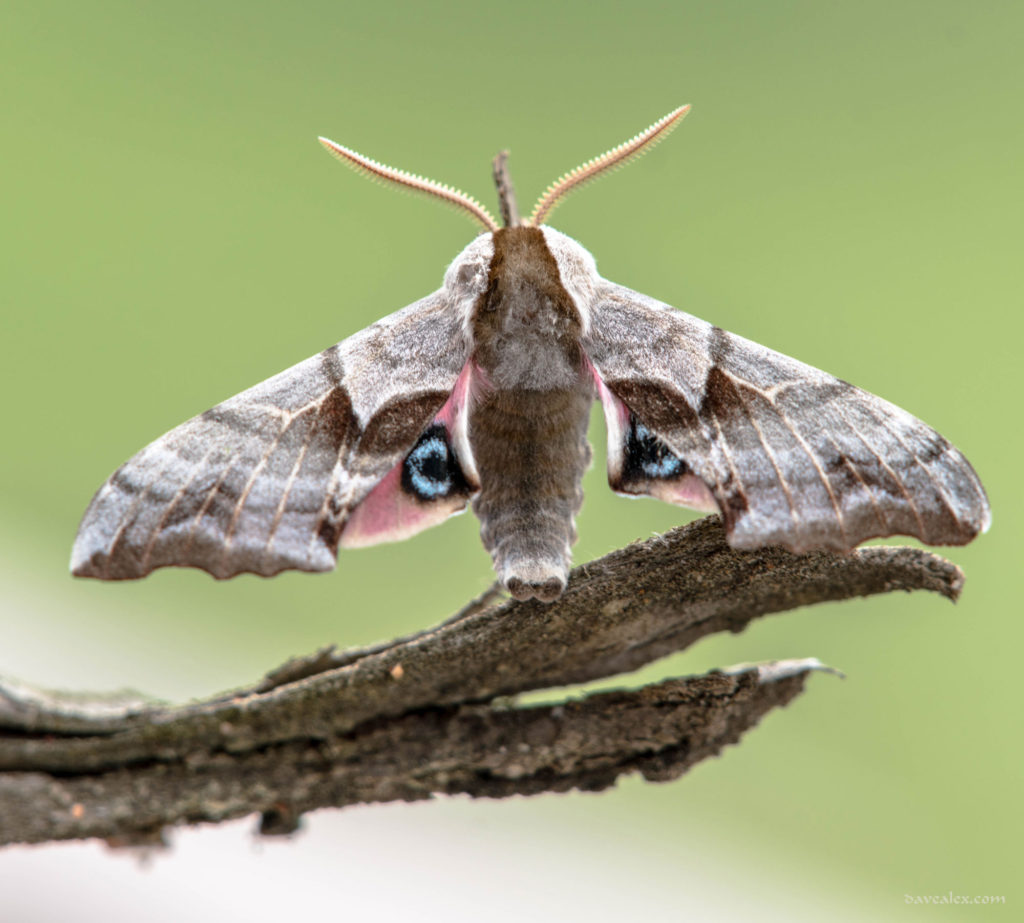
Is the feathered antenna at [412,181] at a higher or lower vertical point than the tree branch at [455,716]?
higher

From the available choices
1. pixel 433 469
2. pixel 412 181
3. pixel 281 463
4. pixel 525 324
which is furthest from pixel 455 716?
pixel 412 181

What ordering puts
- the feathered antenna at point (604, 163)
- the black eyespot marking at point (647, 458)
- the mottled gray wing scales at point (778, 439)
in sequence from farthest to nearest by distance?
the feathered antenna at point (604, 163) < the black eyespot marking at point (647, 458) < the mottled gray wing scales at point (778, 439)

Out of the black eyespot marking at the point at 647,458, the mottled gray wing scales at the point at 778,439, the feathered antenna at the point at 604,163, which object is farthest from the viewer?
the feathered antenna at the point at 604,163

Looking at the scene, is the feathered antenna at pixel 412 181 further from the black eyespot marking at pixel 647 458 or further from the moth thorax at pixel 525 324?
the black eyespot marking at pixel 647 458

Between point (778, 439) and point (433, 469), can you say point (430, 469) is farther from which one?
point (778, 439)

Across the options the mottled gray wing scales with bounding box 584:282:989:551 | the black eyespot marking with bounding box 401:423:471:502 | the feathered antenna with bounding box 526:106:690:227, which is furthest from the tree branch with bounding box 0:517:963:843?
the feathered antenna with bounding box 526:106:690:227

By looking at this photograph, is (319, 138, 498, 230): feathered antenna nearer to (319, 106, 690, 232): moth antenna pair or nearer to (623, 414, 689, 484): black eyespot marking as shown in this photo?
(319, 106, 690, 232): moth antenna pair

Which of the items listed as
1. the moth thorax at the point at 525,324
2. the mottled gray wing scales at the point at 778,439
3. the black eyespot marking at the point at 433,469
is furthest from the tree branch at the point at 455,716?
the moth thorax at the point at 525,324
